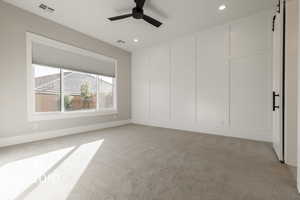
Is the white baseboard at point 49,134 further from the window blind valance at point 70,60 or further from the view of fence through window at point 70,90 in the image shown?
the window blind valance at point 70,60

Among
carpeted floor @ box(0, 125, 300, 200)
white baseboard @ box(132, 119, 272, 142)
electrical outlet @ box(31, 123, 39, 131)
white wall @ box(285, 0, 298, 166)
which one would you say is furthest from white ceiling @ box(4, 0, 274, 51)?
carpeted floor @ box(0, 125, 300, 200)

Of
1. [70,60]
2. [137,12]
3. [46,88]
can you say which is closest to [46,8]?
[70,60]

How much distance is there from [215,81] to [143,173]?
3.25m

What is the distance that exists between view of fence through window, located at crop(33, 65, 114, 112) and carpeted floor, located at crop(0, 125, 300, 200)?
126 centimetres

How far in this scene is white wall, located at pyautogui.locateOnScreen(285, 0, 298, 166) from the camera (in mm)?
2021

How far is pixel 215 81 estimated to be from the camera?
396 centimetres

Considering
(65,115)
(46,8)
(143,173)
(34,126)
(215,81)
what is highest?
(46,8)

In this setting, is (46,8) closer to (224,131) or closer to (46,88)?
(46,88)

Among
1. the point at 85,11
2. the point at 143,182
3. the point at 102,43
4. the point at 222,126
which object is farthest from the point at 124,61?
the point at 143,182

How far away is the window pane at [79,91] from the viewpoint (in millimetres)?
4152

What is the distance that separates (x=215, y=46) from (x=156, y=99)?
8.38 ft

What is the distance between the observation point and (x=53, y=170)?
1904mm

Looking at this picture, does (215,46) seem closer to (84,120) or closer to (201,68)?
(201,68)

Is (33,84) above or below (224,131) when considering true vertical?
above
